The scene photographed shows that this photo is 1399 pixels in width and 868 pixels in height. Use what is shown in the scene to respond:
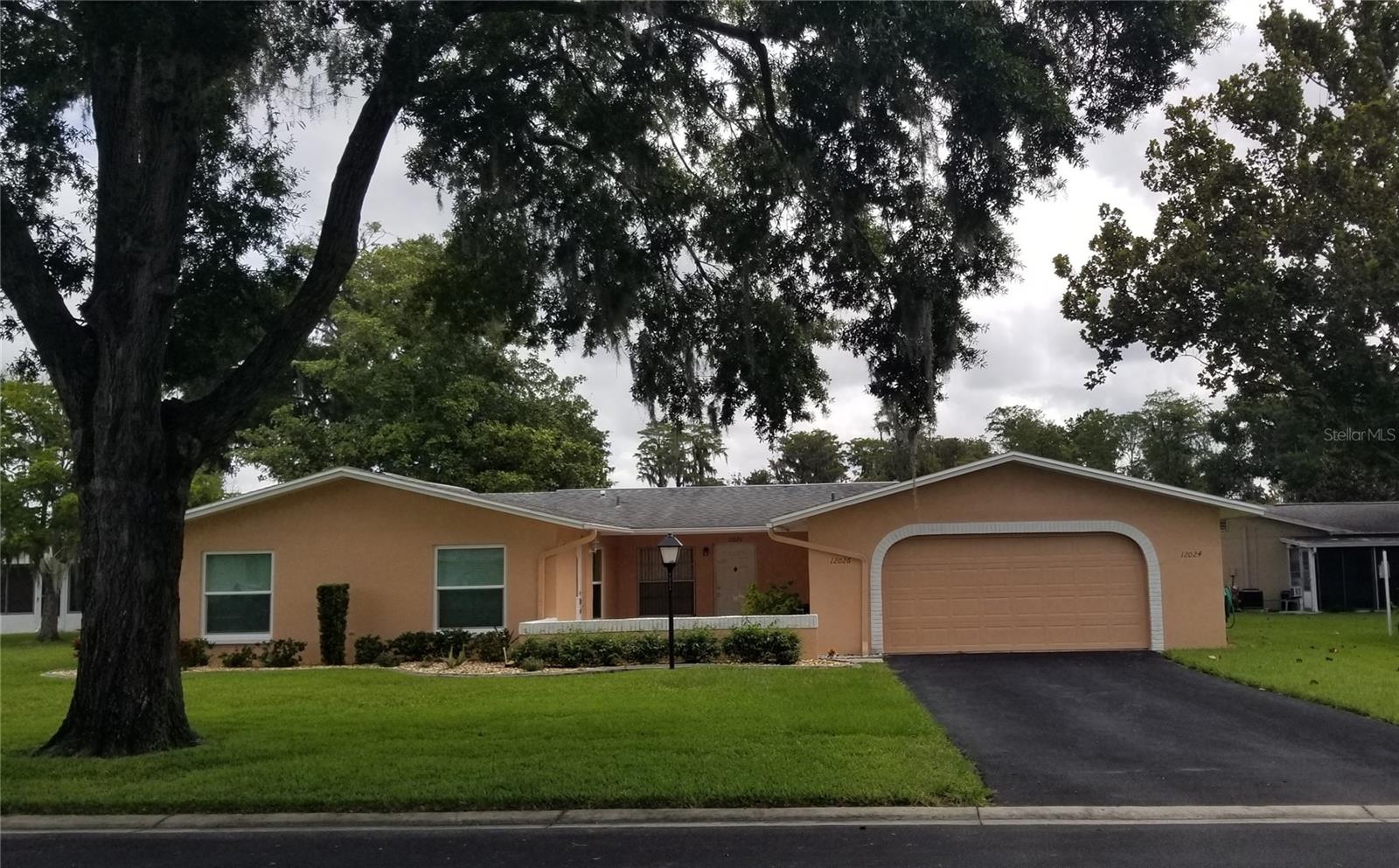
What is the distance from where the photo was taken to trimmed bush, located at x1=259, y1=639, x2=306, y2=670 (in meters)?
20.5

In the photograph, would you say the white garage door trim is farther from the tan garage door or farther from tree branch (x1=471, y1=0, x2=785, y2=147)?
tree branch (x1=471, y1=0, x2=785, y2=147)

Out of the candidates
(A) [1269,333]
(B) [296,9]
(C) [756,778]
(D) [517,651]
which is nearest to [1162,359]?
(A) [1269,333]

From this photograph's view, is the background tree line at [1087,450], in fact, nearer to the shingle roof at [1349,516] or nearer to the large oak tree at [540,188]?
the shingle roof at [1349,516]

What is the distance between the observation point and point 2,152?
11.0 meters

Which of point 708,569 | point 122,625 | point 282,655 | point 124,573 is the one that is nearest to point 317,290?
point 124,573

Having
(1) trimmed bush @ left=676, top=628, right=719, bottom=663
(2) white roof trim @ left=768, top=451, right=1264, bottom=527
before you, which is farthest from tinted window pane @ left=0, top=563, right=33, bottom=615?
(2) white roof trim @ left=768, top=451, right=1264, bottom=527

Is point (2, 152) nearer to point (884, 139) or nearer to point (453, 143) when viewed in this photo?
point (453, 143)

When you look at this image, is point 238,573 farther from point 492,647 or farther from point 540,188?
point 540,188

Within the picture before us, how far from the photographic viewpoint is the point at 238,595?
21625 mm

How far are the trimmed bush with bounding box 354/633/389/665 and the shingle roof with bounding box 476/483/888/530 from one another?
13.2 ft

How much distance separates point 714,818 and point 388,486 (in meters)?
14.2

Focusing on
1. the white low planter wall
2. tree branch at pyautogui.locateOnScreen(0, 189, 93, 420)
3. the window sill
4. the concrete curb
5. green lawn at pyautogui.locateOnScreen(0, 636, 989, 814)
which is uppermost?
tree branch at pyautogui.locateOnScreen(0, 189, 93, 420)

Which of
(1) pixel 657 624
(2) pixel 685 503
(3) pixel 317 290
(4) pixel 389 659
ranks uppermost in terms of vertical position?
(3) pixel 317 290

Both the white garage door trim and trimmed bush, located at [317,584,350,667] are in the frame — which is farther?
trimmed bush, located at [317,584,350,667]
